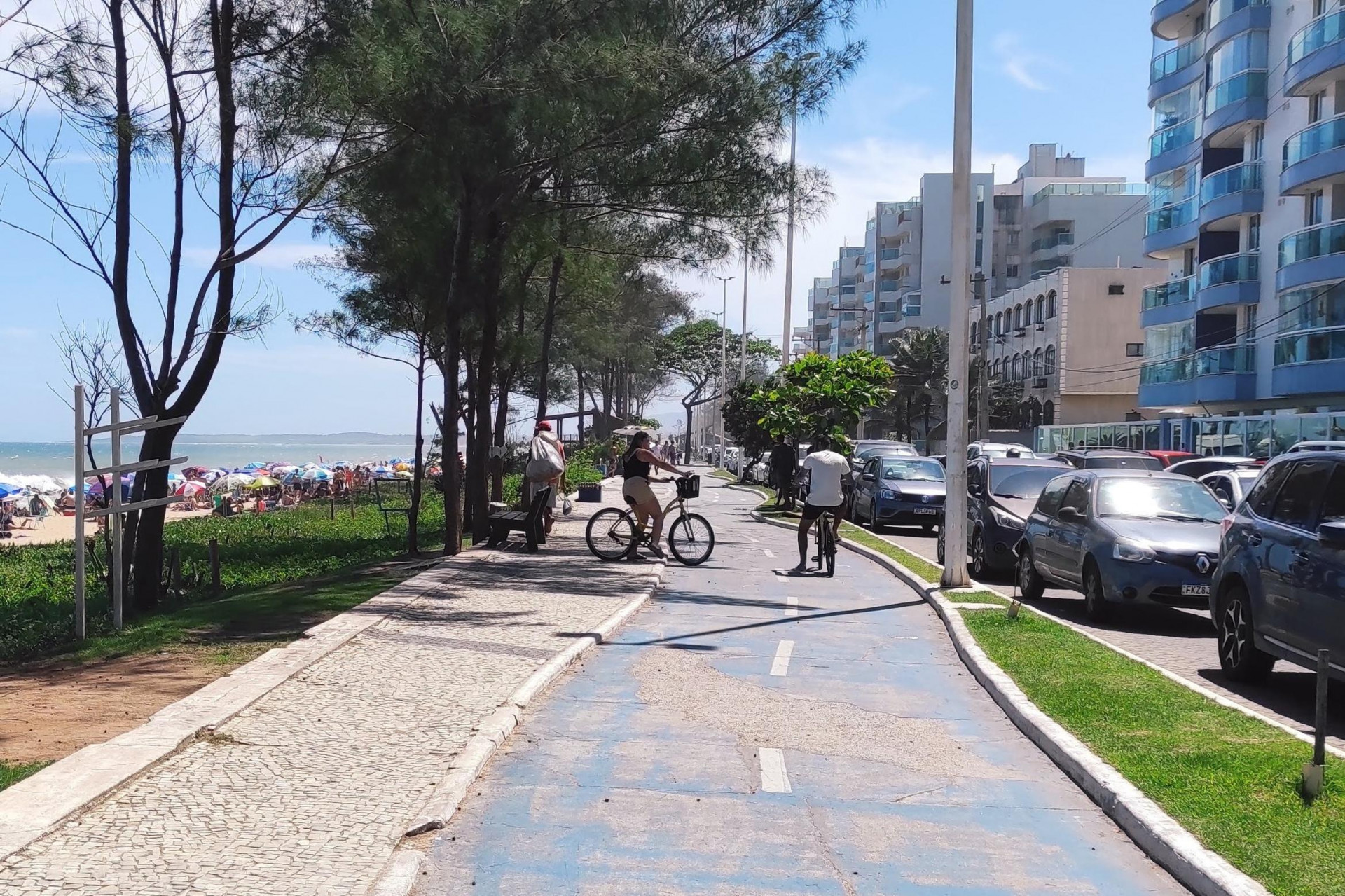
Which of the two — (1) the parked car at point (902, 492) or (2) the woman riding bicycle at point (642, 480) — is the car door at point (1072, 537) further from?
(1) the parked car at point (902, 492)

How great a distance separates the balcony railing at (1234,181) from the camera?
135 feet

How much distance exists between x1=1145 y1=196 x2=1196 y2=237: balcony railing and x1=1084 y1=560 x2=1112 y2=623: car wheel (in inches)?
1397

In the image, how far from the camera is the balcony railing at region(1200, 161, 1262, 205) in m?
41.1

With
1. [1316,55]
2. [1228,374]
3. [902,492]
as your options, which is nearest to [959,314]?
[902,492]

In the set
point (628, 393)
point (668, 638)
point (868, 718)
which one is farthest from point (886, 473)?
point (628, 393)

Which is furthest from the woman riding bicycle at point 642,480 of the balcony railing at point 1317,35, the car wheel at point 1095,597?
the balcony railing at point 1317,35

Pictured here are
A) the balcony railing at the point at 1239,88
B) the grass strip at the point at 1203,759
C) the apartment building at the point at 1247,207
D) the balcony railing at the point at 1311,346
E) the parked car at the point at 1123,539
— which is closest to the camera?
the grass strip at the point at 1203,759

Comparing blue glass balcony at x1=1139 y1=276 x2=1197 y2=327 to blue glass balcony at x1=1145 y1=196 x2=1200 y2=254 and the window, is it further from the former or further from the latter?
the window

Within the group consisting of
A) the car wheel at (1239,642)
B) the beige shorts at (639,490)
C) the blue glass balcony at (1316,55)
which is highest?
the blue glass balcony at (1316,55)

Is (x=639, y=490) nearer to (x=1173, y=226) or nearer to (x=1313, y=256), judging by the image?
(x=1313, y=256)

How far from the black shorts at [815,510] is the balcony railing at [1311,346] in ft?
78.3

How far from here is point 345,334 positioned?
1078 inches

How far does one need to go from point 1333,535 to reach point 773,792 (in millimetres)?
3571

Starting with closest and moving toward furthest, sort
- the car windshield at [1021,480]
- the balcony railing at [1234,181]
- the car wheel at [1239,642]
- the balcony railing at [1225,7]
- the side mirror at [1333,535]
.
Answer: the side mirror at [1333,535] < the car wheel at [1239,642] < the car windshield at [1021,480] < the balcony railing at [1225,7] < the balcony railing at [1234,181]
